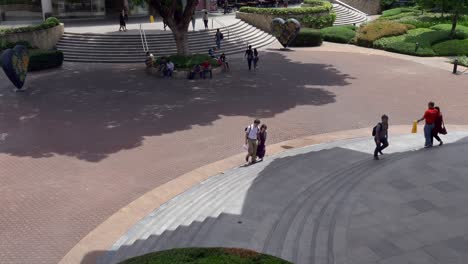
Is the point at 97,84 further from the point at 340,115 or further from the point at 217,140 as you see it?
the point at 340,115

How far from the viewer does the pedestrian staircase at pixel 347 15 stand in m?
44.4

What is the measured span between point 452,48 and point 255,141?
75.2 feet

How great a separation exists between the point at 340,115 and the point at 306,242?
1103 centimetres

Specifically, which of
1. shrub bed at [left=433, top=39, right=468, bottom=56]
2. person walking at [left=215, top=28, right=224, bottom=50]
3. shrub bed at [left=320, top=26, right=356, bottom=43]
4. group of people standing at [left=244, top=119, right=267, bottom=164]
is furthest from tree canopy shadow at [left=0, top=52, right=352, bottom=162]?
shrub bed at [left=320, top=26, right=356, bottom=43]

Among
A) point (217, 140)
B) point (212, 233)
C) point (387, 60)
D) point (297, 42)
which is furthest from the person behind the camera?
point (297, 42)

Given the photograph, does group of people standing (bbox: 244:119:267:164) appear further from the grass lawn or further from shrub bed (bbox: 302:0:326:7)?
shrub bed (bbox: 302:0:326:7)

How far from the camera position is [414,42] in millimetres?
33844

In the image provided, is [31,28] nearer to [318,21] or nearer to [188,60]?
[188,60]

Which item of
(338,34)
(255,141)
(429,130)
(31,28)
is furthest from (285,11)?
(255,141)

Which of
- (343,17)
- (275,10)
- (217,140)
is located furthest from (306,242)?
(343,17)

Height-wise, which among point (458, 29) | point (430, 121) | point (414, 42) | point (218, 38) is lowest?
point (430, 121)

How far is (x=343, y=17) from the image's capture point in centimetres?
4544

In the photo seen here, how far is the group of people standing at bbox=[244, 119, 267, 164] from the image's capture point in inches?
563

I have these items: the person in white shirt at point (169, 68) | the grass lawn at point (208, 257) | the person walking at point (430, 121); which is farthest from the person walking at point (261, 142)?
the person in white shirt at point (169, 68)
